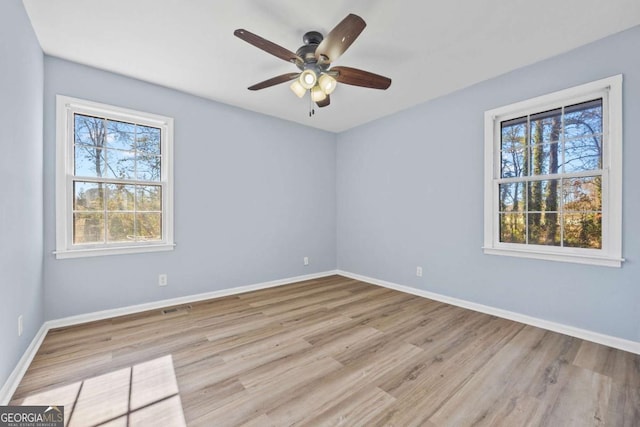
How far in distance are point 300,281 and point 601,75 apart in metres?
4.19

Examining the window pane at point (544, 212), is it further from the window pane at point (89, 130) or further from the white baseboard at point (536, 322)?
the window pane at point (89, 130)

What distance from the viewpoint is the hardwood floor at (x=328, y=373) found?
1.54 m

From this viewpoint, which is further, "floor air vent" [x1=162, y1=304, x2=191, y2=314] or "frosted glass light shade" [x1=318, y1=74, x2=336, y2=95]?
"floor air vent" [x1=162, y1=304, x2=191, y2=314]

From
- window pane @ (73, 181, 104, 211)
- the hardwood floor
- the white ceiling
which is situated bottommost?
the hardwood floor

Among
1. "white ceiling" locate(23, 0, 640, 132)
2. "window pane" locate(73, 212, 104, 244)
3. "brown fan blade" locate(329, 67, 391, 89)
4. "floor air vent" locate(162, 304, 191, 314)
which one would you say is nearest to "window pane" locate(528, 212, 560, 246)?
"white ceiling" locate(23, 0, 640, 132)

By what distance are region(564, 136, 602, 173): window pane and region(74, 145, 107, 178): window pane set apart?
188 inches

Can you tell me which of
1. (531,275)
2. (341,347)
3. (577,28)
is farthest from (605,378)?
(577,28)

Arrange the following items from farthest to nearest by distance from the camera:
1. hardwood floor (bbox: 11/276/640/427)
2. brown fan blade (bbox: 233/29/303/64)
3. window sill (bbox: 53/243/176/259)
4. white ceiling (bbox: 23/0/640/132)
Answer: window sill (bbox: 53/243/176/259) < white ceiling (bbox: 23/0/640/132) < brown fan blade (bbox: 233/29/303/64) < hardwood floor (bbox: 11/276/640/427)

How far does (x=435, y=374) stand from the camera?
6.26ft

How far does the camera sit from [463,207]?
3.29 m

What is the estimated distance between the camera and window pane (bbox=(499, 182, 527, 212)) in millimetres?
2918

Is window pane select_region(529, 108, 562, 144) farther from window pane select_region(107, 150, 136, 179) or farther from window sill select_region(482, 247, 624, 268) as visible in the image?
window pane select_region(107, 150, 136, 179)

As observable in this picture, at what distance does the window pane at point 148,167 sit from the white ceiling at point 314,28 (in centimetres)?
88
